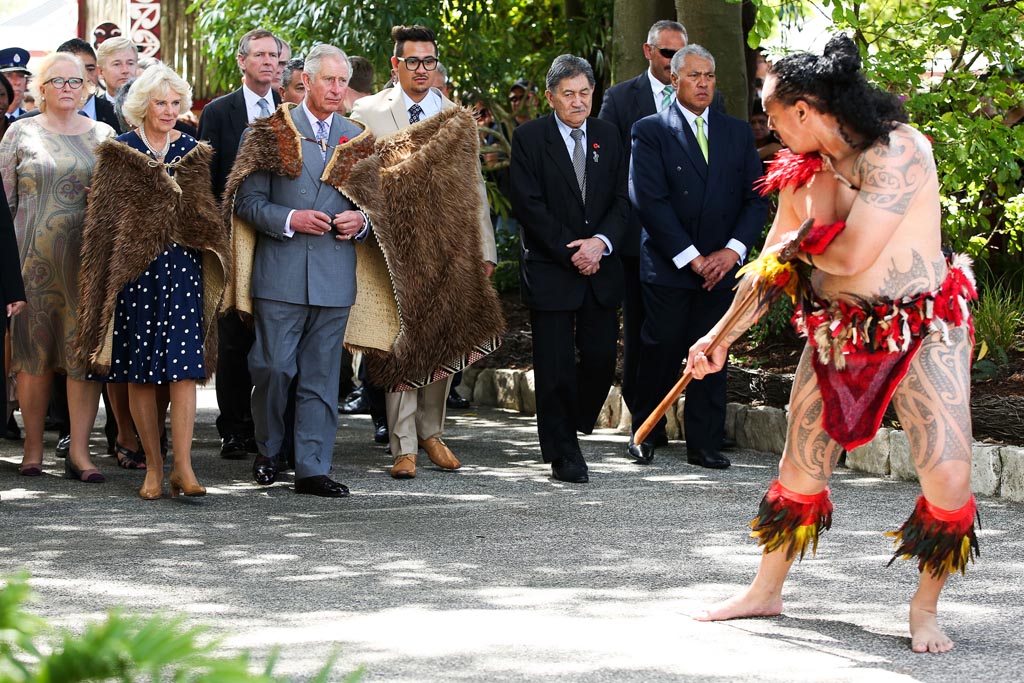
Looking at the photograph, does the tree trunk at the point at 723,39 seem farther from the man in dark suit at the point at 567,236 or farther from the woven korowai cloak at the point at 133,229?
the woven korowai cloak at the point at 133,229

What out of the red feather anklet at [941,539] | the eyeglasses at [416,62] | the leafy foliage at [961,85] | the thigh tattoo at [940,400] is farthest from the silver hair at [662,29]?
the red feather anklet at [941,539]

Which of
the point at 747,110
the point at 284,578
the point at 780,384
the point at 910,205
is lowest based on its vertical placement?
the point at 284,578

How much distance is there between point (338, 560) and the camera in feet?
18.3

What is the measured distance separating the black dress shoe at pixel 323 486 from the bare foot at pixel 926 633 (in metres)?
3.34

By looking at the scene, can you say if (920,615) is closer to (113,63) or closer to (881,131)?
(881,131)

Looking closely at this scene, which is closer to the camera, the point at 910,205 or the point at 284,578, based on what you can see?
the point at 910,205

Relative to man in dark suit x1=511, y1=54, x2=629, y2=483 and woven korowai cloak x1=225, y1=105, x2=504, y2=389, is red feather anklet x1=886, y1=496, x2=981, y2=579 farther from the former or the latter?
woven korowai cloak x1=225, y1=105, x2=504, y2=389

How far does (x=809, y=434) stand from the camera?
14.8 feet

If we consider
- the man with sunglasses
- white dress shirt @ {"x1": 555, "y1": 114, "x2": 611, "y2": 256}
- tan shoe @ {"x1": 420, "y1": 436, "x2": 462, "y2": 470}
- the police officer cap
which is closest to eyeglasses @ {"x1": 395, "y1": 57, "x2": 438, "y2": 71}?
the man with sunglasses

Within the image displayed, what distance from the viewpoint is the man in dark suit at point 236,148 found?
803cm

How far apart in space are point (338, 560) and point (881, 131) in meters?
2.69

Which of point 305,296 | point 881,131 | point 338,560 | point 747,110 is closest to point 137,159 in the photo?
point 305,296

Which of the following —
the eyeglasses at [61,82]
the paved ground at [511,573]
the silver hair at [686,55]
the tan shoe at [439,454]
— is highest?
the silver hair at [686,55]

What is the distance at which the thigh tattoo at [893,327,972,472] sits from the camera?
4.22 metres
